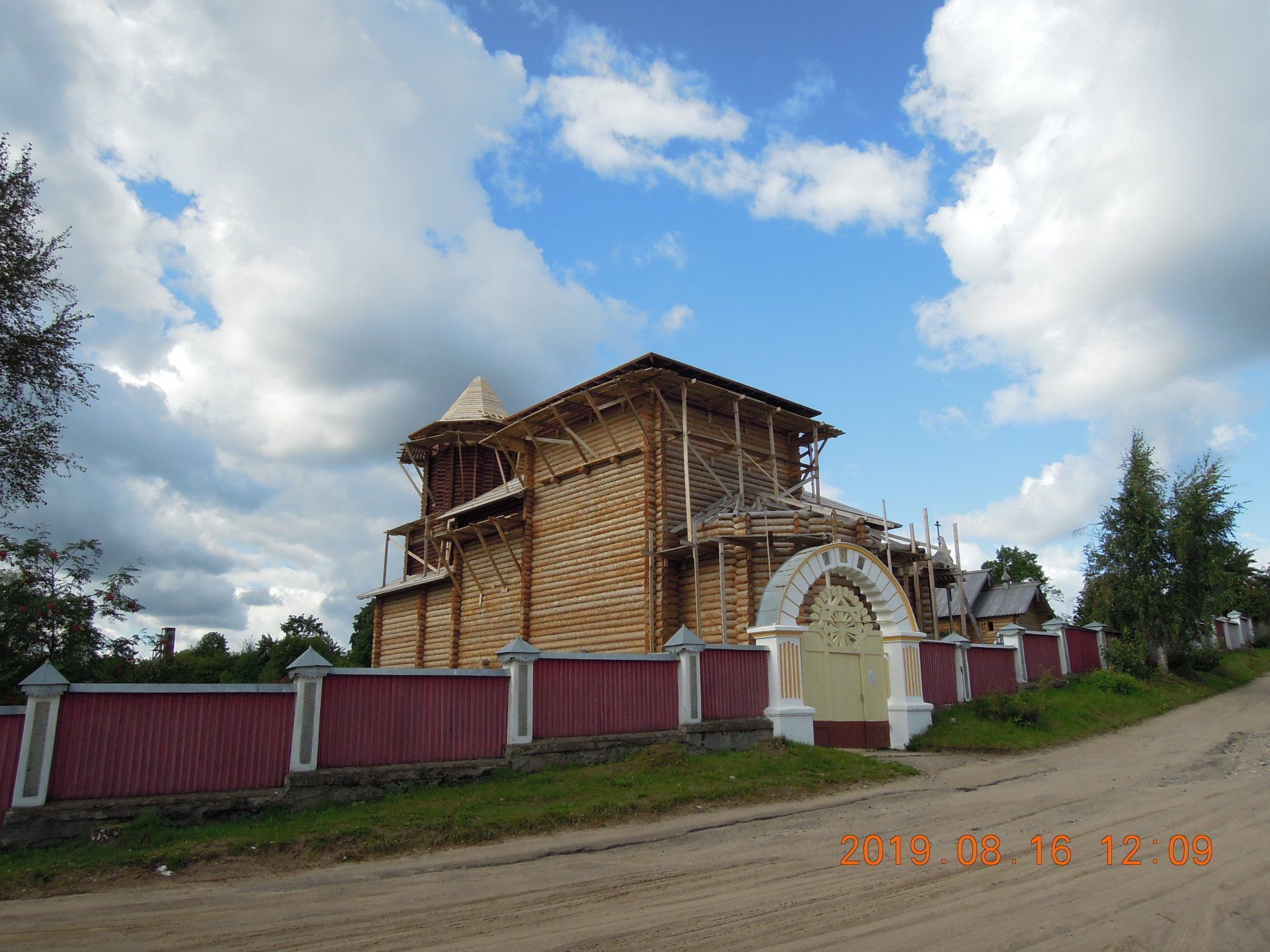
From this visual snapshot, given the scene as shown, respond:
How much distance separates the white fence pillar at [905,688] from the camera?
1631 cm

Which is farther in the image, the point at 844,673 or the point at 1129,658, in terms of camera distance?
the point at 1129,658

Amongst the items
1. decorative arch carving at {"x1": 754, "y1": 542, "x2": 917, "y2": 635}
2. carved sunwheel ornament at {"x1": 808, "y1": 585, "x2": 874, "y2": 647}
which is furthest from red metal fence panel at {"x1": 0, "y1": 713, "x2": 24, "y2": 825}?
carved sunwheel ornament at {"x1": 808, "y1": 585, "x2": 874, "y2": 647}

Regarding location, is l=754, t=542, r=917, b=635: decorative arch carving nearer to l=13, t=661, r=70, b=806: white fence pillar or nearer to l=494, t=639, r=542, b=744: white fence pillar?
l=494, t=639, r=542, b=744: white fence pillar

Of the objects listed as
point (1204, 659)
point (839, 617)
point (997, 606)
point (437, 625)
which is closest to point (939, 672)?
point (839, 617)

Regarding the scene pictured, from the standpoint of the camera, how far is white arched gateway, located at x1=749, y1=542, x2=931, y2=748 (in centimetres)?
1496

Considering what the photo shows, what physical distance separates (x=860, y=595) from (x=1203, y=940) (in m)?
13.2

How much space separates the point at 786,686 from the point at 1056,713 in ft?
24.3

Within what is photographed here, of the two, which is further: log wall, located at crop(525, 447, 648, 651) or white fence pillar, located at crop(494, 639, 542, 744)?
log wall, located at crop(525, 447, 648, 651)

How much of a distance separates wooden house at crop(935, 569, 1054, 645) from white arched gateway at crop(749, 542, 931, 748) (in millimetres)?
21126

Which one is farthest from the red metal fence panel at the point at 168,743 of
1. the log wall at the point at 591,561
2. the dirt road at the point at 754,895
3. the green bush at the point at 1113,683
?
the green bush at the point at 1113,683

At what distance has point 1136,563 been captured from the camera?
24.9 metres

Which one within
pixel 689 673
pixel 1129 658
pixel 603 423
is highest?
pixel 603 423
